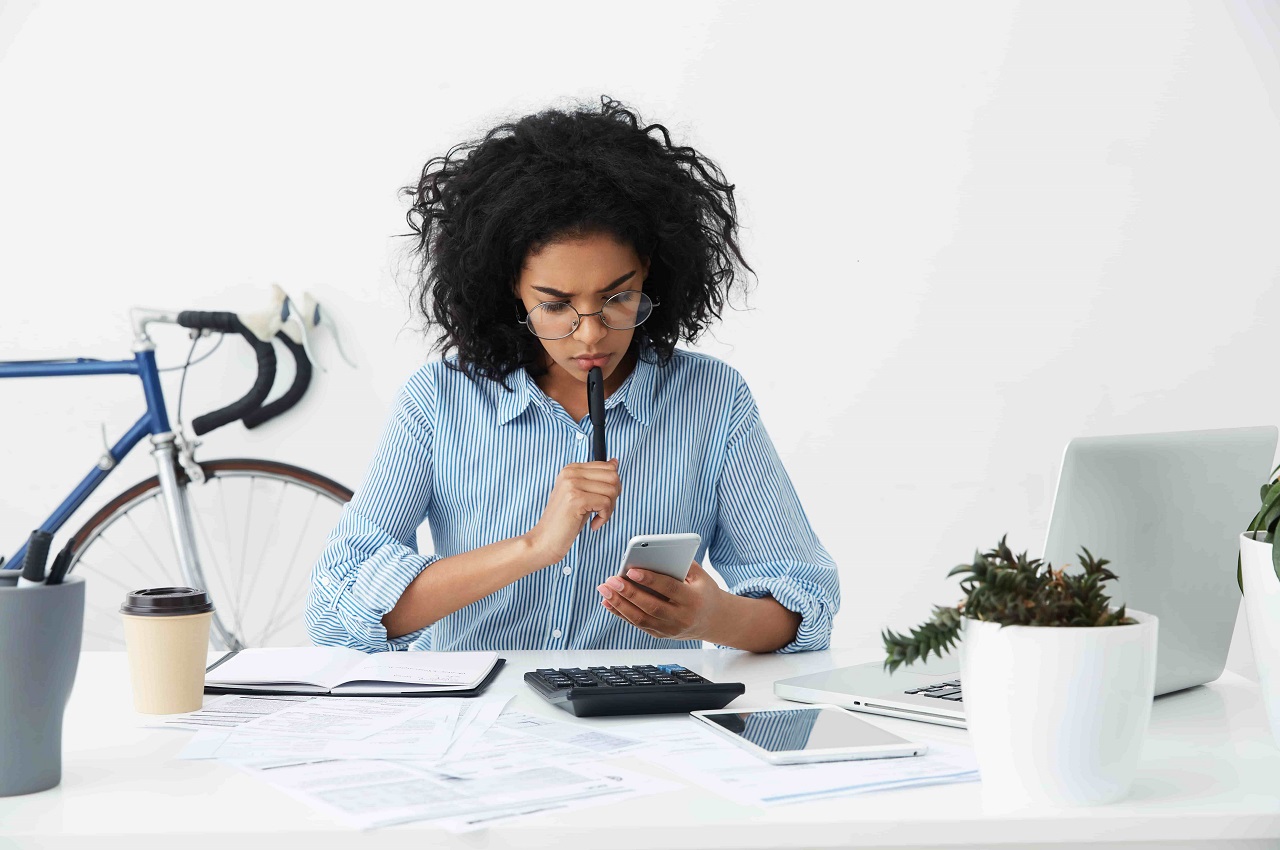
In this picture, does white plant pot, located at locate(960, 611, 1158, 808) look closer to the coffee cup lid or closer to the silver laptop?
the silver laptop

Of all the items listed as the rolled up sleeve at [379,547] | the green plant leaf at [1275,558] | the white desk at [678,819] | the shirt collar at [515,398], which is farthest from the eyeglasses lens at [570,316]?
the green plant leaf at [1275,558]

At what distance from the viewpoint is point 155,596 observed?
3.31 ft

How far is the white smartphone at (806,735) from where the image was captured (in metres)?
0.83

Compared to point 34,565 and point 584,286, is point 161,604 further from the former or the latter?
point 584,286

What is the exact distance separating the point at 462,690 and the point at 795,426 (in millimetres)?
1724

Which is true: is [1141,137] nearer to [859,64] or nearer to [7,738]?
[859,64]

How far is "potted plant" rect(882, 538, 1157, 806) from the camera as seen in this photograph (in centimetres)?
70

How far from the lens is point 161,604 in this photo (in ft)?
3.30

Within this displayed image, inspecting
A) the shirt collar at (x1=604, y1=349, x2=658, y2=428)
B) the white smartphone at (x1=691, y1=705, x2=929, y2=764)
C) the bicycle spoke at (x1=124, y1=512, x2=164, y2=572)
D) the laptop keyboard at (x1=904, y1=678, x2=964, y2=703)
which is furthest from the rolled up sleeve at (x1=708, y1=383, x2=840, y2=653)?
the bicycle spoke at (x1=124, y1=512, x2=164, y2=572)

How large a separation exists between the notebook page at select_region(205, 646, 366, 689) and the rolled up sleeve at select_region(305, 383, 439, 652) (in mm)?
93

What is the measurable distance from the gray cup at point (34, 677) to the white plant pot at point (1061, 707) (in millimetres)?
617

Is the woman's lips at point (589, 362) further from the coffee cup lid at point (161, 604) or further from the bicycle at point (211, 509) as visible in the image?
the bicycle at point (211, 509)

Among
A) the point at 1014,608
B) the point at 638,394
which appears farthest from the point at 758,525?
the point at 1014,608

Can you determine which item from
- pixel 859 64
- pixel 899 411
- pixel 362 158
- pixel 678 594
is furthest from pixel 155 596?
pixel 859 64
